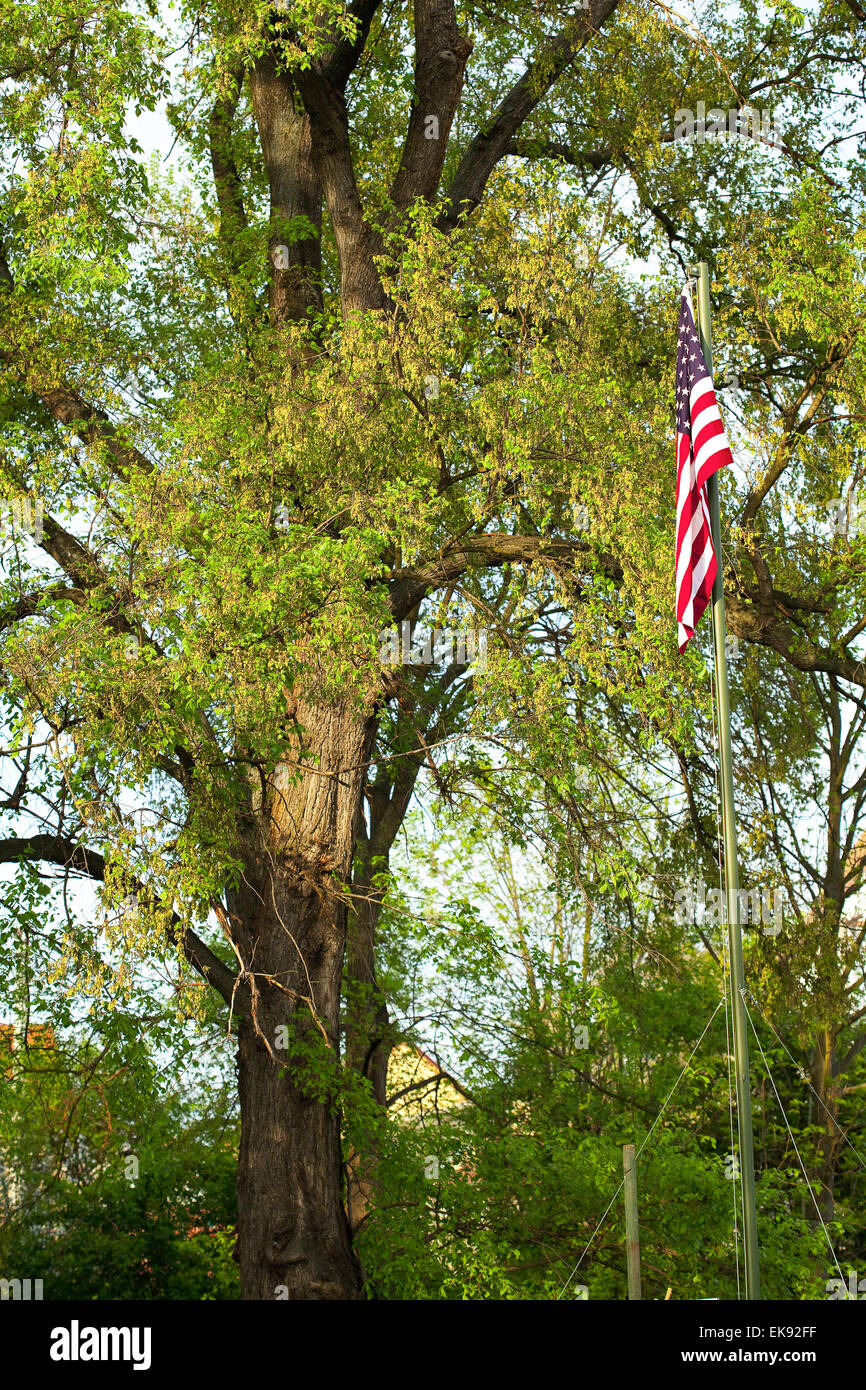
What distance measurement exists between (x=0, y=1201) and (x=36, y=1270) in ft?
5.42

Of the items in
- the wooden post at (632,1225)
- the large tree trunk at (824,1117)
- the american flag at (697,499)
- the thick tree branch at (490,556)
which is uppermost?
the thick tree branch at (490,556)

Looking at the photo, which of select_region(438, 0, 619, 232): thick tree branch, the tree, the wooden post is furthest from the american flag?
select_region(438, 0, 619, 232): thick tree branch

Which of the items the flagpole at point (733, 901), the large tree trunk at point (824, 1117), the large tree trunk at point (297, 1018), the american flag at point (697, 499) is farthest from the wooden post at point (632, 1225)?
the large tree trunk at point (824, 1117)

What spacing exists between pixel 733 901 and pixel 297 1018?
5.09 m

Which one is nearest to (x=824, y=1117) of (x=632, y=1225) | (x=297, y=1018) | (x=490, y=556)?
(x=632, y=1225)

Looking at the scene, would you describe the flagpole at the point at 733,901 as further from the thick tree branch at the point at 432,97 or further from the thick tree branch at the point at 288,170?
the thick tree branch at the point at 288,170

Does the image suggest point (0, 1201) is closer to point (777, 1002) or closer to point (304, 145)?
point (777, 1002)

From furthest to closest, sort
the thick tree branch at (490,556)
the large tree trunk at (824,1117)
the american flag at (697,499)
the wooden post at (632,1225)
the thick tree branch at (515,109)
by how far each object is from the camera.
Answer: the large tree trunk at (824,1117), the thick tree branch at (515,109), the thick tree branch at (490,556), the wooden post at (632,1225), the american flag at (697,499)

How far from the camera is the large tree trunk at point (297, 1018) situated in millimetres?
11359

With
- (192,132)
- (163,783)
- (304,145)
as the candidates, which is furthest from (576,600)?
(192,132)

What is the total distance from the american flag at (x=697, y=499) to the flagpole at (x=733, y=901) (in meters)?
0.09

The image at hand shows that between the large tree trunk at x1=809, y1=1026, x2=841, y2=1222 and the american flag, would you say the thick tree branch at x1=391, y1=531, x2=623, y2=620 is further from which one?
the large tree trunk at x1=809, y1=1026, x2=841, y2=1222
